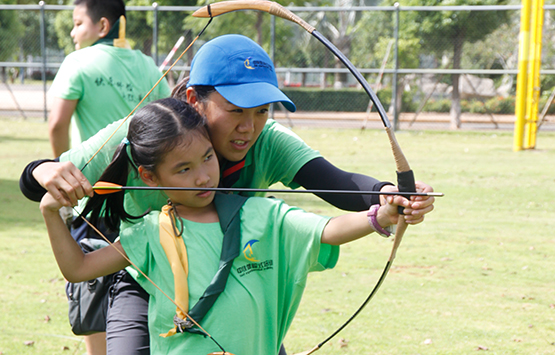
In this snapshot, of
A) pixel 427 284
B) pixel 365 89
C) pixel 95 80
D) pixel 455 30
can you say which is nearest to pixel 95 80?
pixel 95 80

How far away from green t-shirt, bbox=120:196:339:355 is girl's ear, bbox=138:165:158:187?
14 centimetres

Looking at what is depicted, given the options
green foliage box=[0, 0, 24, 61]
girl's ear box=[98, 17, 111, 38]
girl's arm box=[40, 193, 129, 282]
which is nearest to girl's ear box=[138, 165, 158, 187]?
girl's arm box=[40, 193, 129, 282]

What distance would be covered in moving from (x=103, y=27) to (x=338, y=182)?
7.21ft

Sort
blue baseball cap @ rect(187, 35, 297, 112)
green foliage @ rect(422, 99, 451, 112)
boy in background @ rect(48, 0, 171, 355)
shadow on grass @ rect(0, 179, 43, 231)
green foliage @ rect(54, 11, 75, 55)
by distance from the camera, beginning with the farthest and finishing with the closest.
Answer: green foliage @ rect(54, 11, 75, 55) → green foliage @ rect(422, 99, 451, 112) → shadow on grass @ rect(0, 179, 43, 231) → boy in background @ rect(48, 0, 171, 355) → blue baseball cap @ rect(187, 35, 297, 112)

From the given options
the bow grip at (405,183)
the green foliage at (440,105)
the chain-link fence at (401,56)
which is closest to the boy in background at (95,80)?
the bow grip at (405,183)

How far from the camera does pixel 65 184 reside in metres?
1.97

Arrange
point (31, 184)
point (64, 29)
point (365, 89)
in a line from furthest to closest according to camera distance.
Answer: point (64, 29), point (365, 89), point (31, 184)

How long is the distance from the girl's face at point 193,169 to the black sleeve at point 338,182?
417mm

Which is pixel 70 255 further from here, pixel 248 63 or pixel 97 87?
pixel 97 87

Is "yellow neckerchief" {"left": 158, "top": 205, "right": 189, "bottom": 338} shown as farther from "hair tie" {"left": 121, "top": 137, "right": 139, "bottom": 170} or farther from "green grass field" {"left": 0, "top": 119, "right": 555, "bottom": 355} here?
"green grass field" {"left": 0, "top": 119, "right": 555, "bottom": 355}

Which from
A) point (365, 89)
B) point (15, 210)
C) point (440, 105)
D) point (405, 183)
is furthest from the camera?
point (440, 105)

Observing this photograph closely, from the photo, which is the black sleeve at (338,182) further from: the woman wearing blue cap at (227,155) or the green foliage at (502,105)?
the green foliage at (502,105)

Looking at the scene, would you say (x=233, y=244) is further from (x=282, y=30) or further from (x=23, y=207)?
(x=282, y=30)

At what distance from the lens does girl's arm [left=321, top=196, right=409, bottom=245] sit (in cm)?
190
